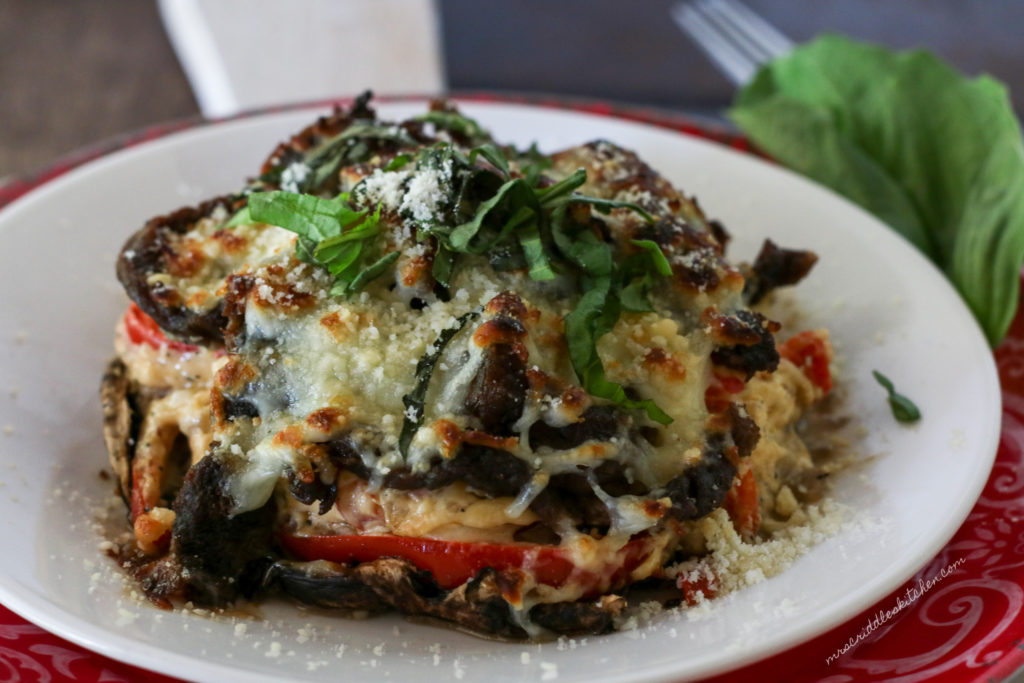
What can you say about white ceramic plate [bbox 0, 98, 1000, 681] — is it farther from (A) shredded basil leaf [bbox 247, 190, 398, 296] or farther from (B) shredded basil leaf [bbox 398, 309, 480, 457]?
(A) shredded basil leaf [bbox 247, 190, 398, 296]

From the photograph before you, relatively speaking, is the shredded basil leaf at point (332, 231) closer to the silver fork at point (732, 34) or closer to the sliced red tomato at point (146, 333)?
the sliced red tomato at point (146, 333)

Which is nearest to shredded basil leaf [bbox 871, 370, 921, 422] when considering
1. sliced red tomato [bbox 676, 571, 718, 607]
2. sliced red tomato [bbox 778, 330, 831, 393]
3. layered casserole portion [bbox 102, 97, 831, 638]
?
sliced red tomato [bbox 778, 330, 831, 393]

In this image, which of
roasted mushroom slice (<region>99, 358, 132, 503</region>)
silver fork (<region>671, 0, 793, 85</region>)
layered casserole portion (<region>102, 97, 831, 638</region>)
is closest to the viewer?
layered casserole portion (<region>102, 97, 831, 638</region>)

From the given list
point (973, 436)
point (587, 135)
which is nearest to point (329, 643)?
point (973, 436)

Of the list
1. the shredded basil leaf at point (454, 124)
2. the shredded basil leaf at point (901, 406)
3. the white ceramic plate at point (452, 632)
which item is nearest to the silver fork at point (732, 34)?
the white ceramic plate at point (452, 632)

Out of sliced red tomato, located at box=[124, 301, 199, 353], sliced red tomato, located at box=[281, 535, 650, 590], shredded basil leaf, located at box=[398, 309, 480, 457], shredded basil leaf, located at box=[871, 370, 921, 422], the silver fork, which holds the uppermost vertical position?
the silver fork

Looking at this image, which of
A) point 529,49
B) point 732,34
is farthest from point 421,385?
point 529,49

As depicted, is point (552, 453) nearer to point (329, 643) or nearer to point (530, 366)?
point (530, 366)
